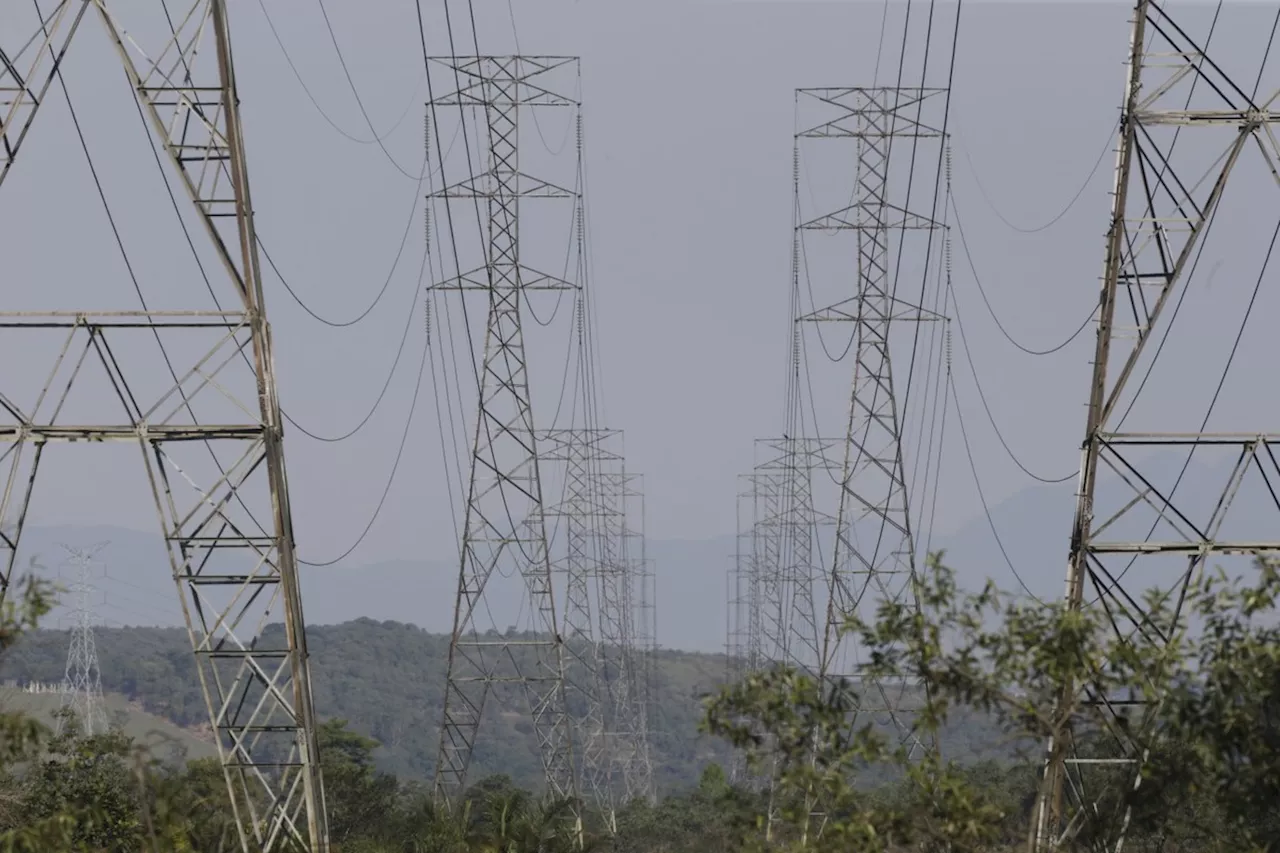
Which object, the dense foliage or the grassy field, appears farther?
the grassy field

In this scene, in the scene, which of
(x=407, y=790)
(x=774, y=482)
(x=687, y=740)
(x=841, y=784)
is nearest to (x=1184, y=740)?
(x=841, y=784)

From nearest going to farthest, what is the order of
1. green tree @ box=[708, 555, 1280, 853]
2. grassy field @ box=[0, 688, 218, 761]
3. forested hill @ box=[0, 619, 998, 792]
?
green tree @ box=[708, 555, 1280, 853] → grassy field @ box=[0, 688, 218, 761] → forested hill @ box=[0, 619, 998, 792]

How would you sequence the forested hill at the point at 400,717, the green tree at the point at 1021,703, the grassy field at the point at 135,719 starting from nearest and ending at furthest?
the green tree at the point at 1021,703 < the grassy field at the point at 135,719 < the forested hill at the point at 400,717

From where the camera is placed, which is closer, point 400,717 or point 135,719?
point 135,719

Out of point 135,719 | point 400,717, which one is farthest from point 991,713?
point 400,717

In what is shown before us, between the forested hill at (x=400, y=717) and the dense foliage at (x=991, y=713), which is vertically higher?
the dense foliage at (x=991, y=713)

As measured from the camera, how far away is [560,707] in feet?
148

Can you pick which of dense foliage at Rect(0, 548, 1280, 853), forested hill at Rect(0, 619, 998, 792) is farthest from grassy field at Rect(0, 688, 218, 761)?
dense foliage at Rect(0, 548, 1280, 853)

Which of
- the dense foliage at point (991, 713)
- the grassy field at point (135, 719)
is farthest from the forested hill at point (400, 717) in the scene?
the dense foliage at point (991, 713)

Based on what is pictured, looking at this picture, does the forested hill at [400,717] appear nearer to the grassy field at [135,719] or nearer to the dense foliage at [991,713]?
the grassy field at [135,719]

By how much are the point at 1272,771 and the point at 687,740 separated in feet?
566

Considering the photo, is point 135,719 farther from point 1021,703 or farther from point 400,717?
point 1021,703

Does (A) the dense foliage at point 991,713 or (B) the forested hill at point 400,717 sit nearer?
(A) the dense foliage at point 991,713

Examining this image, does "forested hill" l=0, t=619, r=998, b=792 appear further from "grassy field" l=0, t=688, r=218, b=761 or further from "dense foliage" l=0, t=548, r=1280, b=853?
"dense foliage" l=0, t=548, r=1280, b=853
